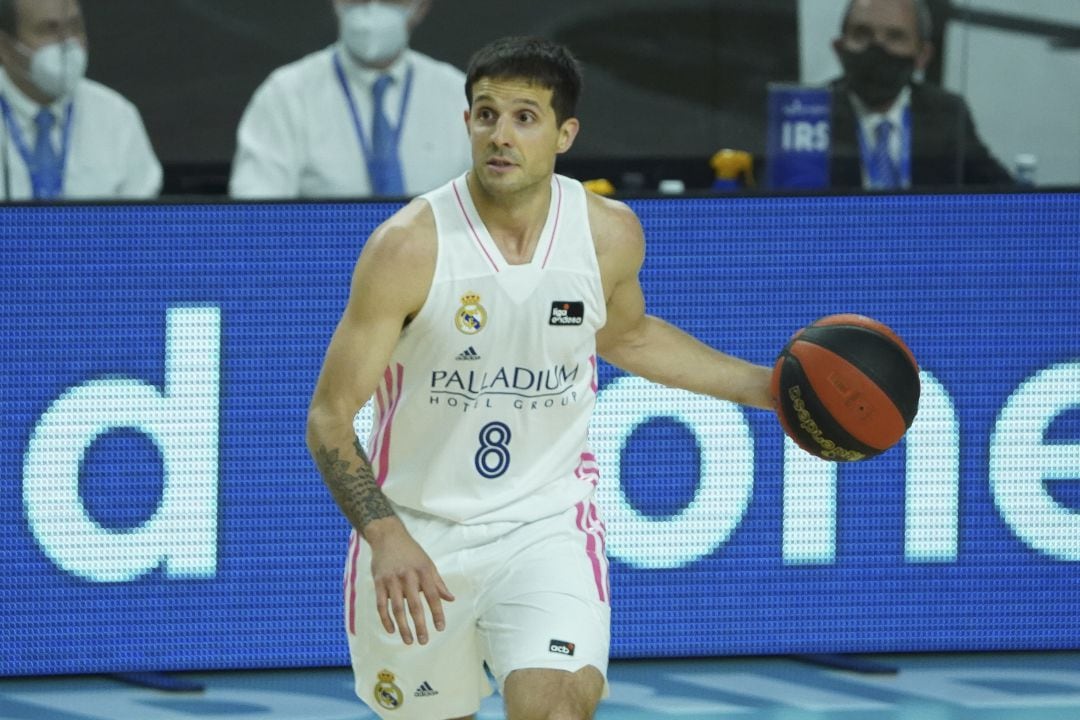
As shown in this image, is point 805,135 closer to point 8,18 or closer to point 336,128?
A: point 336,128

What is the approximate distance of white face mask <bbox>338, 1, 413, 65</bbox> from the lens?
6219mm

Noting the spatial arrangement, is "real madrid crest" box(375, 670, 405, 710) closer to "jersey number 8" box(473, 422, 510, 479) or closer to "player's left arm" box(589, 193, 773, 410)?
"jersey number 8" box(473, 422, 510, 479)

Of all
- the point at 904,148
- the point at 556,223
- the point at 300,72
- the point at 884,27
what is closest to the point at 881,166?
the point at 904,148

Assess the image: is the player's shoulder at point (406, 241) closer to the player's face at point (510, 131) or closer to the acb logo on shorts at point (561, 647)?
the player's face at point (510, 131)

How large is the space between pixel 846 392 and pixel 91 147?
9.37 ft

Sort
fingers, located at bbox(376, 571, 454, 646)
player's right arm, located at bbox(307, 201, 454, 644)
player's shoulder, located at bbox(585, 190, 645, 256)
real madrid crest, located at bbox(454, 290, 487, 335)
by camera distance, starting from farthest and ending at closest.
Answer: player's shoulder, located at bbox(585, 190, 645, 256), real madrid crest, located at bbox(454, 290, 487, 335), player's right arm, located at bbox(307, 201, 454, 644), fingers, located at bbox(376, 571, 454, 646)

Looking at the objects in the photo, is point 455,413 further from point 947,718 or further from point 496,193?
point 947,718

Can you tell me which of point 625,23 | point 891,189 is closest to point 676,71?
point 625,23

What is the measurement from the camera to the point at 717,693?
234 inches

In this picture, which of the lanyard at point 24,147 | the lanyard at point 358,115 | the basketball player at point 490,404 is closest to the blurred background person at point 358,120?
the lanyard at point 358,115

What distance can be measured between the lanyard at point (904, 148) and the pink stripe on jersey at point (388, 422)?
2724 mm

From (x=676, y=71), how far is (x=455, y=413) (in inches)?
102

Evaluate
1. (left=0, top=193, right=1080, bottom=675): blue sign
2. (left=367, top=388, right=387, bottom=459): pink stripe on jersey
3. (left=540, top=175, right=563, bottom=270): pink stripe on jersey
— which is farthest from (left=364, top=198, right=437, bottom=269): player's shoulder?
(left=0, top=193, right=1080, bottom=675): blue sign

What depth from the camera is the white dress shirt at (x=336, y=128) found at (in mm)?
6168
